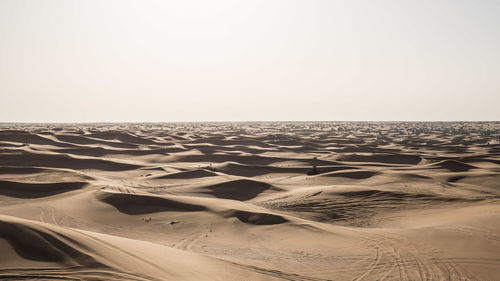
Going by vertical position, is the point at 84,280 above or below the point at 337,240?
above

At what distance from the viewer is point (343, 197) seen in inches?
529

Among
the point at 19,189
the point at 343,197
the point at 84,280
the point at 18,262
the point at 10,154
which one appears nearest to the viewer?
the point at 84,280

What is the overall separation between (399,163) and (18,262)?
2645cm

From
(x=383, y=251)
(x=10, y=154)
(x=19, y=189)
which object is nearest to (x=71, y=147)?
(x=10, y=154)

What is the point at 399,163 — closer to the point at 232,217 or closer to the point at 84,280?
the point at 232,217

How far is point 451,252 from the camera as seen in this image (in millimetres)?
7828

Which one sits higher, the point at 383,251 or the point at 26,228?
the point at 26,228

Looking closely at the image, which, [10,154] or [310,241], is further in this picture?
[10,154]

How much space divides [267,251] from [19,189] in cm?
1049

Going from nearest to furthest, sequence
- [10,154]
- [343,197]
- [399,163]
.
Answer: [343,197]
[10,154]
[399,163]

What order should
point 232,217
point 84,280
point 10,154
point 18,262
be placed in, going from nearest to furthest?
point 84,280 < point 18,262 < point 232,217 < point 10,154

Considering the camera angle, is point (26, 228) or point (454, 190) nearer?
point (26, 228)

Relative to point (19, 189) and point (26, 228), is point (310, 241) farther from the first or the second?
point (19, 189)

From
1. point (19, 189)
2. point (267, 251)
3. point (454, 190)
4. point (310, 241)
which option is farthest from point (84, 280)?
point (454, 190)
